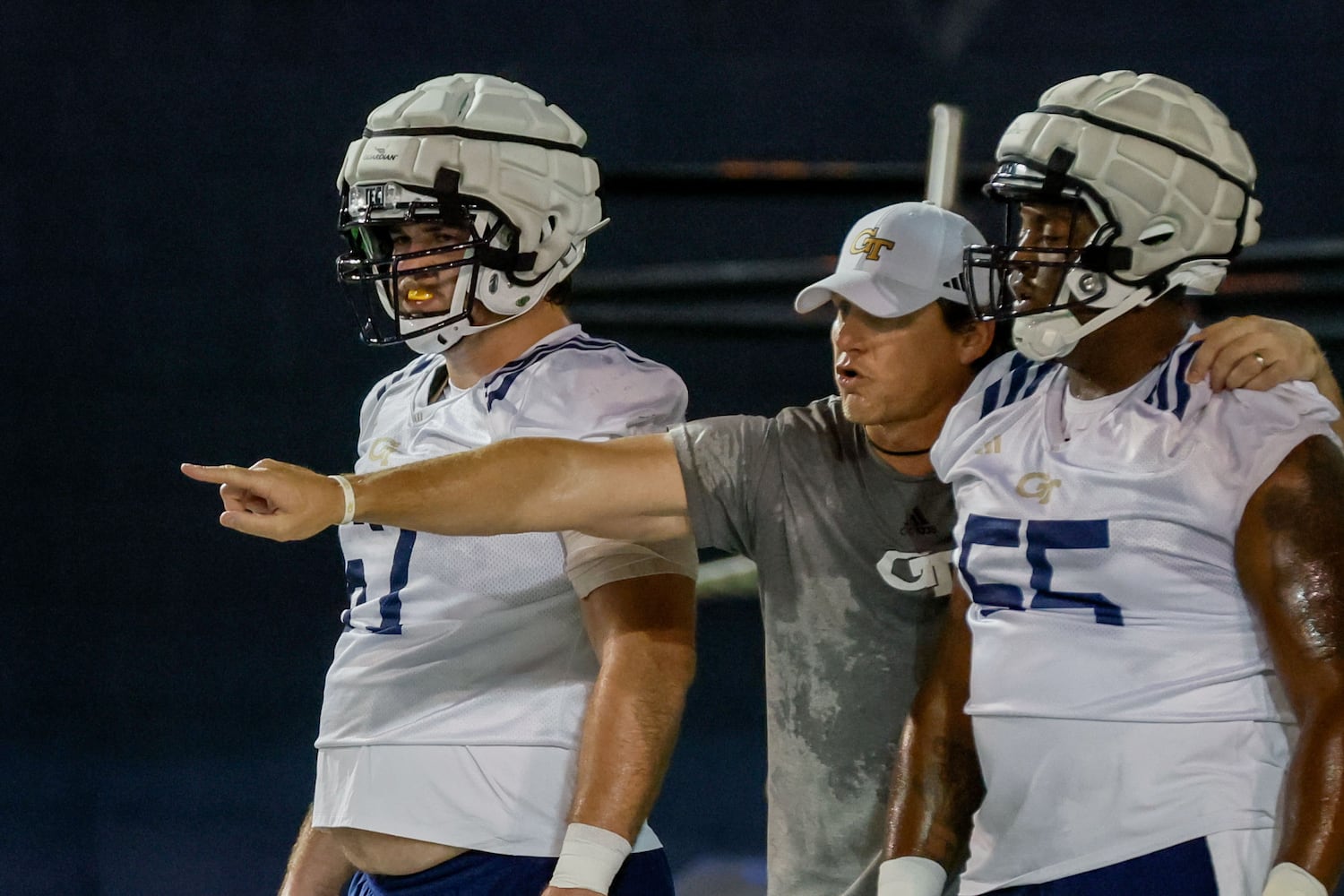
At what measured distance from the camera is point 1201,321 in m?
4.30

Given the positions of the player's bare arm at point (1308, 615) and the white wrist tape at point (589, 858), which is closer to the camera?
the player's bare arm at point (1308, 615)

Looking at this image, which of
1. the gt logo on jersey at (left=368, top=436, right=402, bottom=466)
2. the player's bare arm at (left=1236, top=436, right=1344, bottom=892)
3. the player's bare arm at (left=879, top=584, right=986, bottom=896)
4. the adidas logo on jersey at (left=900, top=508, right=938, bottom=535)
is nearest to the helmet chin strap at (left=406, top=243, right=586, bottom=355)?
the gt logo on jersey at (left=368, top=436, right=402, bottom=466)

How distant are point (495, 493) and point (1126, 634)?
2.23ft

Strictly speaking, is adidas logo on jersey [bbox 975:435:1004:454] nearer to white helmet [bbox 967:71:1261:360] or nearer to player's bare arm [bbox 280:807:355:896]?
white helmet [bbox 967:71:1261:360]

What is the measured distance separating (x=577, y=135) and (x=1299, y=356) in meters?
1.03

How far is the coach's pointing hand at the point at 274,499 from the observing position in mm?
1707

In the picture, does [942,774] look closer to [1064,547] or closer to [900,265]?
[1064,547]

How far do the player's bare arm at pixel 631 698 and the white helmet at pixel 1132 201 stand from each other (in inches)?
20.3

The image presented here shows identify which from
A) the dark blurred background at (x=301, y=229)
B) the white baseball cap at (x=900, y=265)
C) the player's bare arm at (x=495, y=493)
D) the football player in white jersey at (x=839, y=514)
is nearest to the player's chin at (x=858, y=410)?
the football player in white jersey at (x=839, y=514)

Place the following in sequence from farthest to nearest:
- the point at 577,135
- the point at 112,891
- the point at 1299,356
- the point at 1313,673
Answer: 1. the point at 112,891
2. the point at 577,135
3. the point at 1299,356
4. the point at 1313,673

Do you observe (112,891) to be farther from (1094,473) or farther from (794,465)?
(1094,473)

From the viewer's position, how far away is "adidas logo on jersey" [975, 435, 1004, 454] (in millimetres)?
1803

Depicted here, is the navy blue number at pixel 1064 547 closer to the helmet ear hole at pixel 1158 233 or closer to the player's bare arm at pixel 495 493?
the helmet ear hole at pixel 1158 233

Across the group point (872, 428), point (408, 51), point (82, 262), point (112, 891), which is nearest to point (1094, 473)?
point (872, 428)
